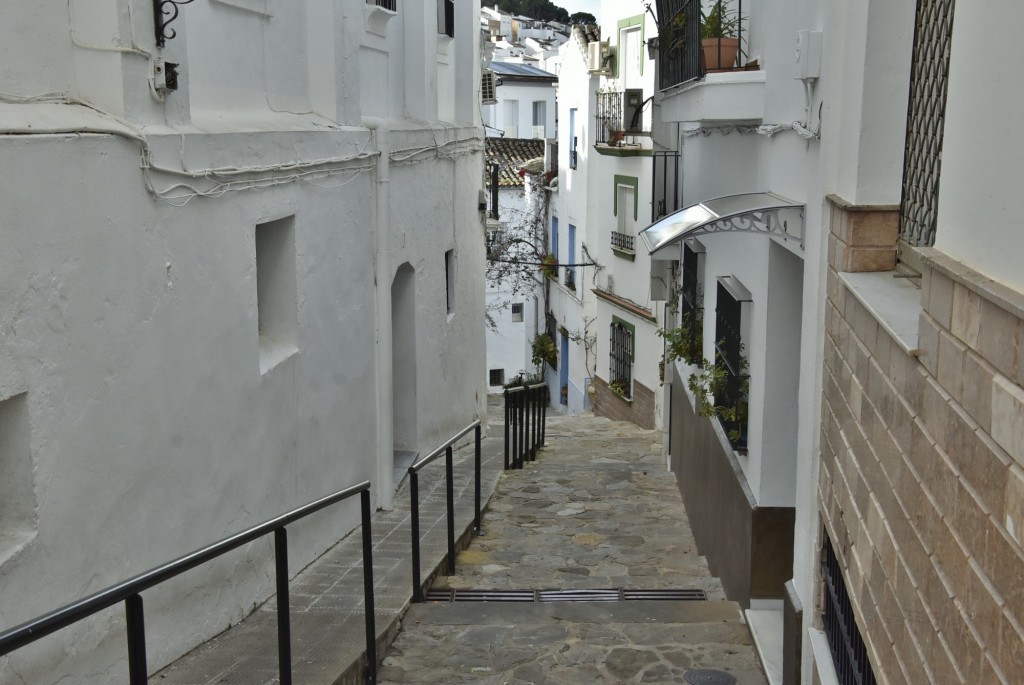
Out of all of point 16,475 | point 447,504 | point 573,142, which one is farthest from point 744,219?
point 573,142

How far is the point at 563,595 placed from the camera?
7926 millimetres

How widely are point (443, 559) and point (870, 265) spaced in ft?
15.0

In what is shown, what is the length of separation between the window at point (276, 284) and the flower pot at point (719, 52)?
303cm

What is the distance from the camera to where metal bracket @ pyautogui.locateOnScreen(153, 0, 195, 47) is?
19.5ft

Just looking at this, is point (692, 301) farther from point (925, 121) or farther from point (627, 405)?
point (627, 405)

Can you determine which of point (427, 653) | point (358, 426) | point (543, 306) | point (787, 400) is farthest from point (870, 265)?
point (543, 306)

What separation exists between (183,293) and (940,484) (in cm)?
423

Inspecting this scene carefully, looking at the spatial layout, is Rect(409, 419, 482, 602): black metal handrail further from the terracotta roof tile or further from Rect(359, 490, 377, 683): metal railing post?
the terracotta roof tile

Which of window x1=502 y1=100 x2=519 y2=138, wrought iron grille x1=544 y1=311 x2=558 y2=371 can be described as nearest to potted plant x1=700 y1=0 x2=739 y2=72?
wrought iron grille x1=544 y1=311 x2=558 y2=371

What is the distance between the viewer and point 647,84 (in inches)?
821

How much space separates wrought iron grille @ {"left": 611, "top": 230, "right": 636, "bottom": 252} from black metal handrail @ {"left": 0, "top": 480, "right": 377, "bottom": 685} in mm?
15624

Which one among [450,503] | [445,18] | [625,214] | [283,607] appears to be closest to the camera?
[283,607]

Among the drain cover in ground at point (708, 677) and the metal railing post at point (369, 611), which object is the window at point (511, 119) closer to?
the metal railing post at point (369, 611)

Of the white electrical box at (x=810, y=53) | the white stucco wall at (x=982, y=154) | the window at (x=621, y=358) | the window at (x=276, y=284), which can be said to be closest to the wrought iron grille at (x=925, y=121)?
the white stucco wall at (x=982, y=154)
